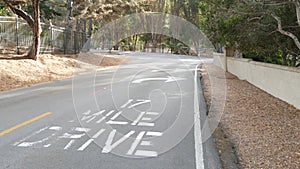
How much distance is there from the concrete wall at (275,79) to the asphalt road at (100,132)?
3019 millimetres

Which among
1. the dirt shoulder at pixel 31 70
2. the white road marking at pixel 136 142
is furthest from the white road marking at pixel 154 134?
the dirt shoulder at pixel 31 70

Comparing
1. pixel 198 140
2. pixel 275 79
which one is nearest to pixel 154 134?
pixel 198 140

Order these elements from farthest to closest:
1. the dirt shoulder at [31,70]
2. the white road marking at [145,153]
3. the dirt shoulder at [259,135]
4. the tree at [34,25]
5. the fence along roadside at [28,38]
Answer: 1. the fence along roadside at [28,38]
2. the tree at [34,25]
3. the dirt shoulder at [31,70]
4. the white road marking at [145,153]
5. the dirt shoulder at [259,135]

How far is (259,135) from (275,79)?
568cm

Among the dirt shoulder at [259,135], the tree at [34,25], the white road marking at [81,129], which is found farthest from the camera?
the tree at [34,25]

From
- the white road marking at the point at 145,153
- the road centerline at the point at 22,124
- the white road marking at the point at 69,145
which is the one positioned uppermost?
the road centerline at the point at 22,124

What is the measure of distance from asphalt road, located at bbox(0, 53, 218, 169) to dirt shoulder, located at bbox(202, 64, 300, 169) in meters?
0.54

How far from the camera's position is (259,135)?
6184mm

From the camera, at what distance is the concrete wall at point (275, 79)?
9278 millimetres

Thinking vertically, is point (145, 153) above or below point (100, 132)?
below

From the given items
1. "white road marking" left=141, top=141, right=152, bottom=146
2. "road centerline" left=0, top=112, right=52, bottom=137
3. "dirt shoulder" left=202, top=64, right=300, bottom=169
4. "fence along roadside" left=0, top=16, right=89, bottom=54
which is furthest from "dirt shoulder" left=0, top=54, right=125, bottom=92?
"dirt shoulder" left=202, top=64, right=300, bottom=169

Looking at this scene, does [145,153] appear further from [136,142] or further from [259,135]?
[259,135]

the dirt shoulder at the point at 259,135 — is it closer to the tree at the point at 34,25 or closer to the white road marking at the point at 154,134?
the white road marking at the point at 154,134

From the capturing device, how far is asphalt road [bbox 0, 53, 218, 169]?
469 centimetres
